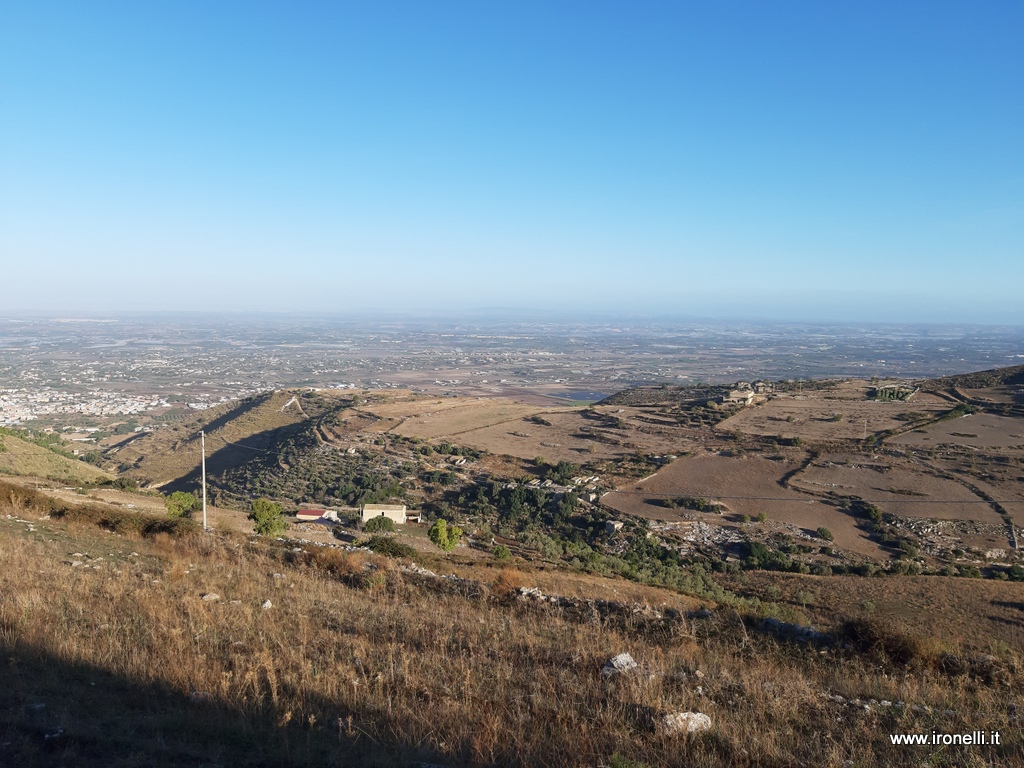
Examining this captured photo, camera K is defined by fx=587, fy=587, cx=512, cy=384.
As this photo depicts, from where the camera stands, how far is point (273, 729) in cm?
381

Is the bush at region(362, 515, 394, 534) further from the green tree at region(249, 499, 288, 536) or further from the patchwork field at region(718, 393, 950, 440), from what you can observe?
the patchwork field at region(718, 393, 950, 440)

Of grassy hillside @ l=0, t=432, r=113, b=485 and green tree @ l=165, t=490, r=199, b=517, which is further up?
green tree @ l=165, t=490, r=199, b=517

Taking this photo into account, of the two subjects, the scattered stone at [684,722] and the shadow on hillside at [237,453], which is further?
the shadow on hillside at [237,453]

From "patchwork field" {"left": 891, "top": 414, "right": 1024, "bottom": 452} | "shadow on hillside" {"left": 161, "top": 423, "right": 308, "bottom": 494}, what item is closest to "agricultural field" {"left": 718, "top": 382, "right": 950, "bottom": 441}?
"patchwork field" {"left": 891, "top": 414, "right": 1024, "bottom": 452}

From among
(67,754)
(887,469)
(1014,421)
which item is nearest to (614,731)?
(67,754)

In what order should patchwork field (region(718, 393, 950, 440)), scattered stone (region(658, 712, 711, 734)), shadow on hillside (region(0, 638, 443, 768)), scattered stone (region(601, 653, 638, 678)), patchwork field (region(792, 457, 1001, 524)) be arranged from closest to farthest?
shadow on hillside (region(0, 638, 443, 768)), scattered stone (region(658, 712, 711, 734)), scattered stone (region(601, 653, 638, 678)), patchwork field (region(792, 457, 1001, 524)), patchwork field (region(718, 393, 950, 440))

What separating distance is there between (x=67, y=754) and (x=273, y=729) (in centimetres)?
110

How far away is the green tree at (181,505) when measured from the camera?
17.4 m

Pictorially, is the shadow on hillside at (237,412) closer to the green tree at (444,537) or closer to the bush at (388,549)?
the green tree at (444,537)

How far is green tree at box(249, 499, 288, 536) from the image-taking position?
17.5 m

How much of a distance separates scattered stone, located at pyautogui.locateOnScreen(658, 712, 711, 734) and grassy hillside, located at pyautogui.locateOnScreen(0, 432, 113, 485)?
2853cm

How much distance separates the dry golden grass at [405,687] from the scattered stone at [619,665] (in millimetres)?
111

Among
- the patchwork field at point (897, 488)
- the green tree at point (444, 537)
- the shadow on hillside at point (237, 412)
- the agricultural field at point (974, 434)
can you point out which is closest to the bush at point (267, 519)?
the green tree at point (444, 537)

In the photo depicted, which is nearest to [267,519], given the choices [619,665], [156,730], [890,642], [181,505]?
[181,505]
